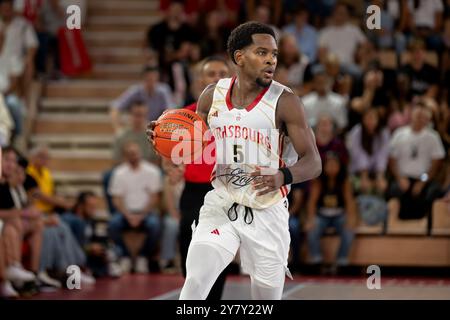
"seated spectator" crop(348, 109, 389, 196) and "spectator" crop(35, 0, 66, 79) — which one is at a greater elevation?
"spectator" crop(35, 0, 66, 79)

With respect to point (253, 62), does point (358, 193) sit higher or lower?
lower

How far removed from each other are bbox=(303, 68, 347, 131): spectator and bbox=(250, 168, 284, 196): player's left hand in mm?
6504

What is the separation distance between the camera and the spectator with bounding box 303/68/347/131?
426 inches

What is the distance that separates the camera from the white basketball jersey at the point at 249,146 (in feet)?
14.9

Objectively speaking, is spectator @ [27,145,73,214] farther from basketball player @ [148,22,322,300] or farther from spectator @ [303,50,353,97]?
basketball player @ [148,22,322,300]

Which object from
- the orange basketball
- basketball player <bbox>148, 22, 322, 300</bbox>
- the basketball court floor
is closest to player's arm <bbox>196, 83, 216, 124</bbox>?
the orange basketball

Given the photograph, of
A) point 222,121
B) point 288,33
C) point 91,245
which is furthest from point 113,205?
point 222,121

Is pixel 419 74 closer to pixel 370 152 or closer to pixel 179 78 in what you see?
pixel 370 152

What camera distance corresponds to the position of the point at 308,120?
1039 centimetres

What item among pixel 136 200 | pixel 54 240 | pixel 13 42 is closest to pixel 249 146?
pixel 54 240

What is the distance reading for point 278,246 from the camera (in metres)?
4.52

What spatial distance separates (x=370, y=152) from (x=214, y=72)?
16.0 ft
